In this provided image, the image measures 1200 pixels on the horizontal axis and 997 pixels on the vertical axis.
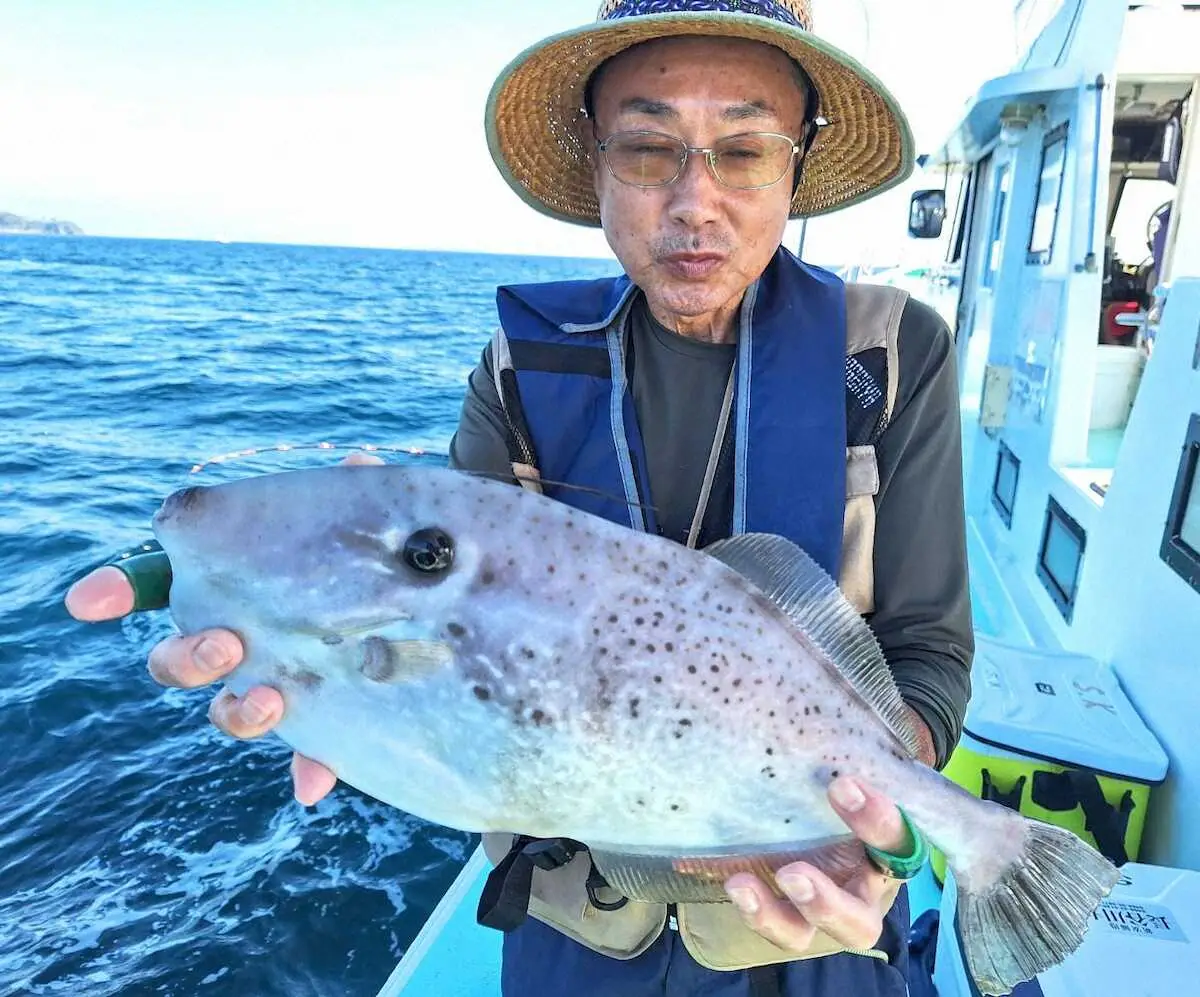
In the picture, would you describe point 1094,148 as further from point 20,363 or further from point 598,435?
point 20,363

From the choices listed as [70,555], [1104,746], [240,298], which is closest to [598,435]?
[1104,746]

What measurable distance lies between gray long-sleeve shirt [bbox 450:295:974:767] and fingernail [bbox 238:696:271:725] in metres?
0.80

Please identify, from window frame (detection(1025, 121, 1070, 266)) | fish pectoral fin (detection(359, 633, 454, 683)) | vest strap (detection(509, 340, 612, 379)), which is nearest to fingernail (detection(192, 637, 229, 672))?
fish pectoral fin (detection(359, 633, 454, 683))

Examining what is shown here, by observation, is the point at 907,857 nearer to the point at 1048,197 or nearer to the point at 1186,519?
the point at 1186,519

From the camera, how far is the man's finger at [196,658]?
4.65 ft

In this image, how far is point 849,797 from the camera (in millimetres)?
1453

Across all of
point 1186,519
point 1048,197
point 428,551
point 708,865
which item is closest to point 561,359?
point 428,551

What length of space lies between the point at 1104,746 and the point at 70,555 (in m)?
9.92

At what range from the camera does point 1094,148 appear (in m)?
6.15

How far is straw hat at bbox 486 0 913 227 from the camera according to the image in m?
1.84

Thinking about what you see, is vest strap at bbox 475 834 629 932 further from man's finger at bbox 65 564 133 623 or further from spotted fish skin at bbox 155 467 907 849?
man's finger at bbox 65 564 133 623

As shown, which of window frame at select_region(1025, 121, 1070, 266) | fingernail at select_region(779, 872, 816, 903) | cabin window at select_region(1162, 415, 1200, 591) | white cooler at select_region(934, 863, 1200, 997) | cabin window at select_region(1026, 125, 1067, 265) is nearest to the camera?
fingernail at select_region(779, 872, 816, 903)

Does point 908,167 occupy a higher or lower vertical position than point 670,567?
higher

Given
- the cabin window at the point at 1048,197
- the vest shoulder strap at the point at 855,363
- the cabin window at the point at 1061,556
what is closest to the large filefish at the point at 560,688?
the vest shoulder strap at the point at 855,363
